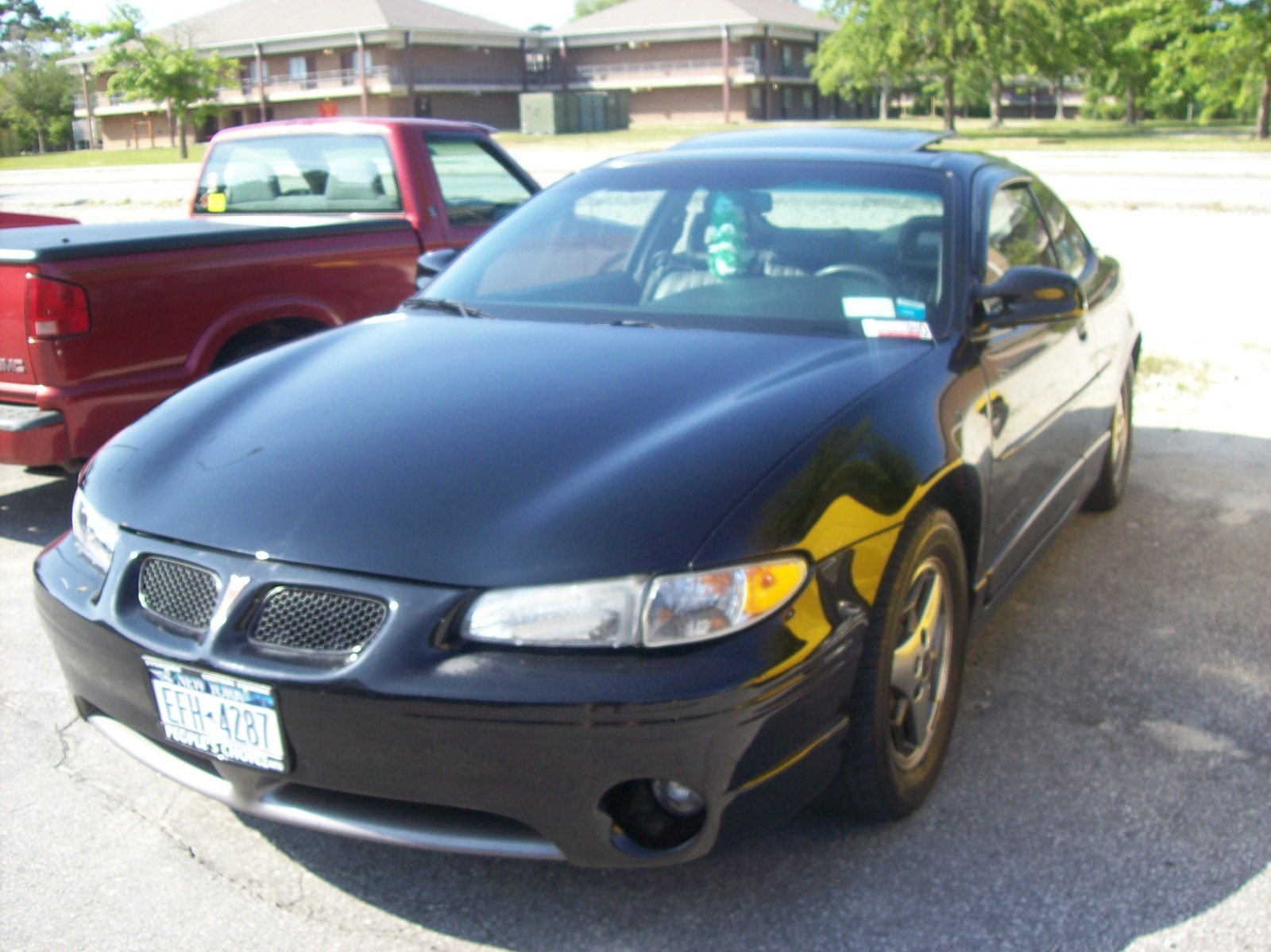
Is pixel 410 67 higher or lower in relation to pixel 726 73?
higher

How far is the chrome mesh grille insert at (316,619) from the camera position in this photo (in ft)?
7.50

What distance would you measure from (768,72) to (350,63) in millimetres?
22468

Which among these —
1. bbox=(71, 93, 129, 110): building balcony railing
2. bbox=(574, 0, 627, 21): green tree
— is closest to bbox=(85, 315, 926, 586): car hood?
bbox=(71, 93, 129, 110): building balcony railing

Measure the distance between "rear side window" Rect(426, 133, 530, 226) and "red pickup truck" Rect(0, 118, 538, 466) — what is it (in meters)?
0.01

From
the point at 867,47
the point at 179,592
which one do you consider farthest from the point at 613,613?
the point at 867,47

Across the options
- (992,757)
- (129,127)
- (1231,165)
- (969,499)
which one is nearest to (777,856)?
(992,757)

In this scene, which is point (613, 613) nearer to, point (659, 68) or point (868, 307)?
point (868, 307)

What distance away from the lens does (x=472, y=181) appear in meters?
6.96

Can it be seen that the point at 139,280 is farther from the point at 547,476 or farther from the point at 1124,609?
the point at 1124,609

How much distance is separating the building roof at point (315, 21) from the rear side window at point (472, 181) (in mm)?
59137

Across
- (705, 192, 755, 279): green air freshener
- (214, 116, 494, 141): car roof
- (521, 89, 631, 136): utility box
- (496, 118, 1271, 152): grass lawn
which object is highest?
(521, 89, 631, 136): utility box


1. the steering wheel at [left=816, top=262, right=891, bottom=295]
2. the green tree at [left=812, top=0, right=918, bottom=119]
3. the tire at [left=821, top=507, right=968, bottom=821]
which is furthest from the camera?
the green tree at [left=812, top=0, right=918, bottom=119]

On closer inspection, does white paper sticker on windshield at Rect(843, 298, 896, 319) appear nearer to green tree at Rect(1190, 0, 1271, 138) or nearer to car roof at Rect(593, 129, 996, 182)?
car roof at Rect(593, 129, 996, 182)

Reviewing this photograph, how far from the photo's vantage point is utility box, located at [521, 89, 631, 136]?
5634cm
